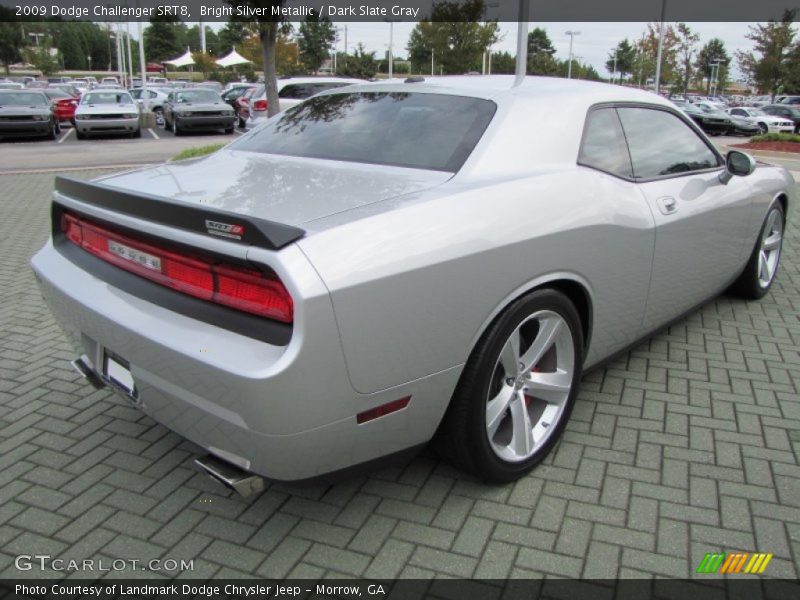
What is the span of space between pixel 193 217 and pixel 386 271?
24.8 inches

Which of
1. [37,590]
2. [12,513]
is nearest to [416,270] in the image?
[37,590]

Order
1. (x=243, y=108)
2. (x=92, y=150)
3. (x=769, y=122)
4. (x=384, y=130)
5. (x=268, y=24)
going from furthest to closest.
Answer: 1. (x=769, y=122)
2. (x=243, y=108)
3. (x=92, y=150)
4. (x=268, y=24)
5. (x=384, y=130)

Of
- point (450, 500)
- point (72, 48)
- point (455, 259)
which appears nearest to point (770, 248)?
point (450, 500)

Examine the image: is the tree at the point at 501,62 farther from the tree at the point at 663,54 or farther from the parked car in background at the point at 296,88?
the parked car in background at the point at 296,88

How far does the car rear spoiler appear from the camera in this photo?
6.40ft

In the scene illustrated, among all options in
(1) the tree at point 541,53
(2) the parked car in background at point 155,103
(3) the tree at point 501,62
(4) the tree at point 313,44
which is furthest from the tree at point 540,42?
(2) the parked car in background at point 155,103

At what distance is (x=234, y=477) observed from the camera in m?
2.16

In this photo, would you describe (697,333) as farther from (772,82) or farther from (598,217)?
(772,82)

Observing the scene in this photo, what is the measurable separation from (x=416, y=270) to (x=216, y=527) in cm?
122

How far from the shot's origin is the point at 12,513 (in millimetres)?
2545

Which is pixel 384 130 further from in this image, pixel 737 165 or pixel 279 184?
pixel 737 165

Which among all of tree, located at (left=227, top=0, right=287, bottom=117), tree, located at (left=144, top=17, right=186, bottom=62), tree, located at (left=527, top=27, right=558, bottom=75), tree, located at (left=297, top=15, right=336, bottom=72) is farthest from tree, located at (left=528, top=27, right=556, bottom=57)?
tree, located at (left=227, top=0, right=287, bottom=117)

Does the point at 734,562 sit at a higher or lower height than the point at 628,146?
lower

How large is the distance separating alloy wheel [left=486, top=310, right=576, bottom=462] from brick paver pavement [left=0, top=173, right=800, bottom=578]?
18 cm
